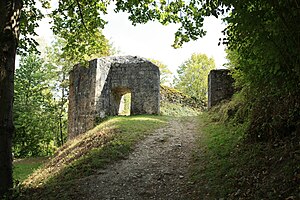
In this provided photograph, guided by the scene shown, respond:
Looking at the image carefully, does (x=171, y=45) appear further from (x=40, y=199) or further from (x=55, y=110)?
(x=55, y=110)

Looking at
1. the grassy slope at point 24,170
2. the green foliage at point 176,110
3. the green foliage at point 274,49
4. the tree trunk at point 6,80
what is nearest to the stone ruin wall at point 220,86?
the green foliage at point 176,110

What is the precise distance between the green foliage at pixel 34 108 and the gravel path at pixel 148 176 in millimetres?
15142

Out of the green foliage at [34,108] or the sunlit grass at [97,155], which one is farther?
the green foliage at [34,108]

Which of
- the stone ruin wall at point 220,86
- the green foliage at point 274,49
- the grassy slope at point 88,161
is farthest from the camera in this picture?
the stone ruin wall at point 220,86

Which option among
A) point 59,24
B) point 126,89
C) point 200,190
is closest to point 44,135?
point 126,89

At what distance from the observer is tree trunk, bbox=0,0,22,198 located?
5.03m

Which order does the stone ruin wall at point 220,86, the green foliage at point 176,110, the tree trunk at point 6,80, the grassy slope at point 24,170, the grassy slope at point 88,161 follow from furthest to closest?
1. the green foliage at point 176,110
2. the stone ruin wall at point 220,86
3. the grassy slope at point 24,170
4. the grassy slope at point 88,161
5. the tree trunk at point 6,80

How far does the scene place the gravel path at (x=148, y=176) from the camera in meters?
5.53

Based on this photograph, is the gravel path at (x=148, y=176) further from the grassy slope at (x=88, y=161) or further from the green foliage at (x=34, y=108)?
the green foliage at (x=34, y=108)

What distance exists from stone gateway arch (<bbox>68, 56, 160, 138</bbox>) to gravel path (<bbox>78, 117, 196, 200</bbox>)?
714 cm

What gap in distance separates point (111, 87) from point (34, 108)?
8.17 metres

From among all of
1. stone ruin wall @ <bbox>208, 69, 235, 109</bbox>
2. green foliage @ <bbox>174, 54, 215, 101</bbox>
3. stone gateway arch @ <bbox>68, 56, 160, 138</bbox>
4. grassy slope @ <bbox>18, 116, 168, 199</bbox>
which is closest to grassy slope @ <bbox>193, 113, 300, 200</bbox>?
grassy slope @ <bbox>18, 116, 168, 199</bbox>

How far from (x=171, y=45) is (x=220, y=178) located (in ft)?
16.2

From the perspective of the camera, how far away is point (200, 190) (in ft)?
16.6
